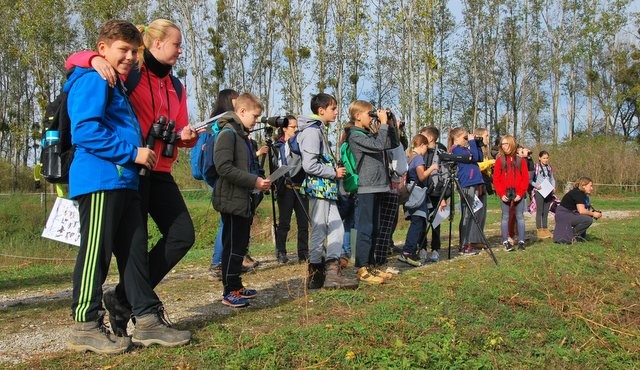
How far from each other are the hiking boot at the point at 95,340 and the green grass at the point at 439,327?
6cm

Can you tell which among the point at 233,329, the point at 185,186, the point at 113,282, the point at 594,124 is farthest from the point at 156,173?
the point at 594,124

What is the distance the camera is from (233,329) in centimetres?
461

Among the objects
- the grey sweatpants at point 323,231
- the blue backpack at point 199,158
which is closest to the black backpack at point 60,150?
the grey sweatpants at point 323,231

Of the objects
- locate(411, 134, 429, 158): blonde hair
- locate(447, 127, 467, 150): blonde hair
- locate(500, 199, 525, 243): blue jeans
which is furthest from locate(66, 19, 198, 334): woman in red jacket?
locate(500, 199, 525, 243): blue jeans

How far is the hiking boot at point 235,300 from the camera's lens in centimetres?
557

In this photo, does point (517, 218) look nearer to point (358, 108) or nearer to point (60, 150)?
point (358, 108)

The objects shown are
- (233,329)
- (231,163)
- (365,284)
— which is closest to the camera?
(233,329)

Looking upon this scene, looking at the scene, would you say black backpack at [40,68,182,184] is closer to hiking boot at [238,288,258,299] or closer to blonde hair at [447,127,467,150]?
hiking boot at [238,288,258,299]

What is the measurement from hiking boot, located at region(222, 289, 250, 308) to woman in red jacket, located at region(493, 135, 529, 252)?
5.31 metres

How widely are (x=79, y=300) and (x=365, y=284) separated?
318 centimetres

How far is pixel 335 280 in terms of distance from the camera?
623cm

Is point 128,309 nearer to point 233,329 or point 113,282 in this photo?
point 233,329

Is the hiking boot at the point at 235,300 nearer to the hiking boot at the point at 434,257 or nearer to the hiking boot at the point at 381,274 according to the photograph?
the hiking boot at the point at 381,274

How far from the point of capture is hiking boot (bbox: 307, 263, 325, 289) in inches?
253
